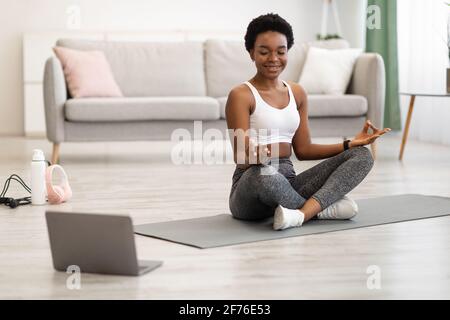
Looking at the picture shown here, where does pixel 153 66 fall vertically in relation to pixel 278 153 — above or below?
above

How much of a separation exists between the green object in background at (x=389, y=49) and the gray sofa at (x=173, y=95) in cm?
121

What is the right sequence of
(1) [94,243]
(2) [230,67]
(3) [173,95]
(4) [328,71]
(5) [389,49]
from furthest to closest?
(5) [389,49]
(2) [230,67]
(3) [173,95]
(4) [328,71]
(1) [94,243]

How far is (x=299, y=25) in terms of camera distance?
26.2 ft

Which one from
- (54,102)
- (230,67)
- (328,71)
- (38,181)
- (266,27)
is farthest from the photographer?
(230,67)

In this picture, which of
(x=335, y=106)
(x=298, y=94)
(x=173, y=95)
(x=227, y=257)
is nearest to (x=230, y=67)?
(x=173, y=95)

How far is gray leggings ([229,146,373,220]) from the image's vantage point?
3.01 m

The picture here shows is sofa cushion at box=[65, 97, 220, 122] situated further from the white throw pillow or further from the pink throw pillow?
the white throw pillow

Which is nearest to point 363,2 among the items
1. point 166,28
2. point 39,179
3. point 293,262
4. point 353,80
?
point 166,28

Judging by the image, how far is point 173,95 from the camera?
5.94 metres

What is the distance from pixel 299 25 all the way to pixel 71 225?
19.2 ft

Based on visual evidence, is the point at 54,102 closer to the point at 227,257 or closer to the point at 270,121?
the point at 270,121

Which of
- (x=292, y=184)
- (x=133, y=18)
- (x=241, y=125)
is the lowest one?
(x=292, y=184)

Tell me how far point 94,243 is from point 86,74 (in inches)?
130
